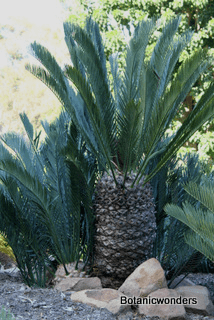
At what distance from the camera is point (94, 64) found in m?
4.29

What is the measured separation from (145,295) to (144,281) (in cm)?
14

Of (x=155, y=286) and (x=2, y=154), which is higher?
(x=2, y=154)

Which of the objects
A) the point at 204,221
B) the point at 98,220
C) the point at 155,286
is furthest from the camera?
the point at 98,220

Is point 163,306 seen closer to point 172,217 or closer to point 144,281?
point 144,281

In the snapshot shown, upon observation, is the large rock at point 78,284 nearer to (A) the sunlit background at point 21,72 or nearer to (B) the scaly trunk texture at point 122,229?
(B) the scaly trunk texture at point 122,229

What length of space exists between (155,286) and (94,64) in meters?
A: 2.52

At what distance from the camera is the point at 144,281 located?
3.88 metres

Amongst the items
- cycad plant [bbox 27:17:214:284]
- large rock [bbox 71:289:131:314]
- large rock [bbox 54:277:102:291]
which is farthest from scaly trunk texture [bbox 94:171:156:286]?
large rock [bbox 71:289:131:314]

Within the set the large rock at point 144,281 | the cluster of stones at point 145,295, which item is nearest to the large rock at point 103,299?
→ the cluster of stones at point 145,295

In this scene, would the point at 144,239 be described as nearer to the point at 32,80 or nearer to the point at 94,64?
the point at 94,64

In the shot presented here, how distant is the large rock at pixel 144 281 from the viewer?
384cm

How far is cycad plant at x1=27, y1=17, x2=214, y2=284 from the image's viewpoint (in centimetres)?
421

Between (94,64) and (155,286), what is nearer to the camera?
(155,286)

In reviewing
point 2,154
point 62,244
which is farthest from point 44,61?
point 62,244
